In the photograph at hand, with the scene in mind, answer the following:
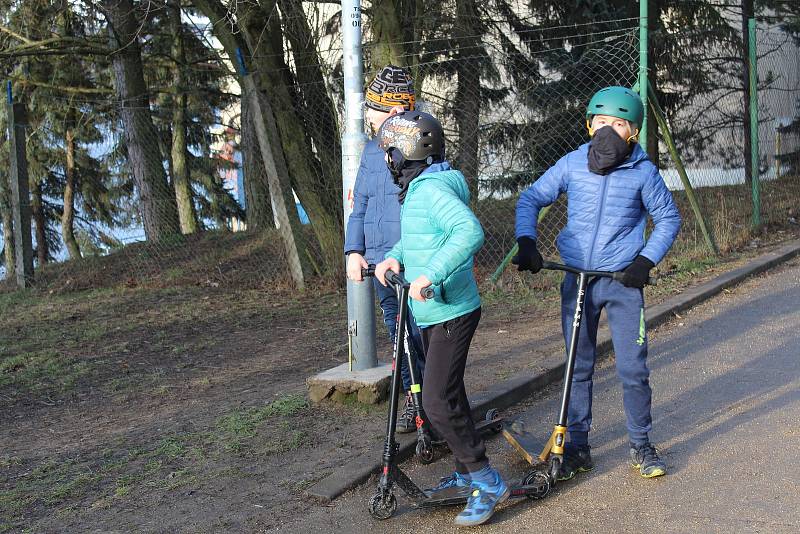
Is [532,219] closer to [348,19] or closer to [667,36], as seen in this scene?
[348,19]

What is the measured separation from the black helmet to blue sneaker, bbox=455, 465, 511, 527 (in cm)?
139

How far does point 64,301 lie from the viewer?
11.0 meters

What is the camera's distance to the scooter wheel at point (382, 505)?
3.92 m

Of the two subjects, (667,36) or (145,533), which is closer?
(145,533)

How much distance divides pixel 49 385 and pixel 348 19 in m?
3.66

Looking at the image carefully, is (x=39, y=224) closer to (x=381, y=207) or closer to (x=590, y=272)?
→ (x=381, y=207)

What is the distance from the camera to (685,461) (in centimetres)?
444

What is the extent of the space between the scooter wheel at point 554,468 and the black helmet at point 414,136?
1490 mm

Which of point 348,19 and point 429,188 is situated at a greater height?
point 348,19

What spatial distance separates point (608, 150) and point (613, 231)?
1.26ft

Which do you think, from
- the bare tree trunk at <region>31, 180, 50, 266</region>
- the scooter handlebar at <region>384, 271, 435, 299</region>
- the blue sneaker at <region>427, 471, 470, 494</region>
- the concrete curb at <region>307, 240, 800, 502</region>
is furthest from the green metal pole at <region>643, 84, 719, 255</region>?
the bare tree trunk at <region>31, 180, 50, 266</region>

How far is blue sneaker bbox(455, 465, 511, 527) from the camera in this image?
12.5ft

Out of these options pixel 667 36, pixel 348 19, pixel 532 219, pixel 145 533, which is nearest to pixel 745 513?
pixel 532 219

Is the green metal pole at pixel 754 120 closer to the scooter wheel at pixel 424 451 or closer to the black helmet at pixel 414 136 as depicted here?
the scooter wheel at pixel 424 451
